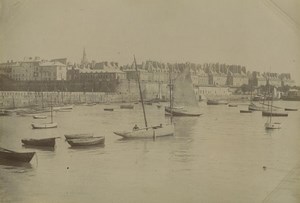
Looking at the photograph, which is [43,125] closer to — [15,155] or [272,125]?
[15,155]

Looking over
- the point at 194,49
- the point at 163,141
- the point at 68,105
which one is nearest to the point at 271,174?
the point at 163,141

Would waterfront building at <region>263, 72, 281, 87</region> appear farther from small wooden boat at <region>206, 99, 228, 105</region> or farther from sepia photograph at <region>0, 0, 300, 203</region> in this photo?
small wooden boat at <region>206, 99, 228, 105</region>

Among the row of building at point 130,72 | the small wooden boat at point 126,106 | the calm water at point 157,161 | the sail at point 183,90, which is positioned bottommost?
the calm water at point 157,161

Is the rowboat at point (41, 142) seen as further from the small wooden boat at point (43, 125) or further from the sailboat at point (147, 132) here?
the sailboat at point (147, 132)

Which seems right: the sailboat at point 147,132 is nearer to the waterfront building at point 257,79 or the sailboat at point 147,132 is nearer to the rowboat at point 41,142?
the rowboat at point 41,142

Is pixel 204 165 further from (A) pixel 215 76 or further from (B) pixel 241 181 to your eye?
(A) pixel 215 76

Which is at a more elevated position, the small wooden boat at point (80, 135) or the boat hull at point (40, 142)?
the small wooden boat at point (80, 135)

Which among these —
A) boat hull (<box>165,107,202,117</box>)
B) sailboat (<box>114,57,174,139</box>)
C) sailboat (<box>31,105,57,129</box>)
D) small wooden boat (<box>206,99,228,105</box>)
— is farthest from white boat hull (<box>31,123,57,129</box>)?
small wooden boat (<box>206,99,228,105</box>)

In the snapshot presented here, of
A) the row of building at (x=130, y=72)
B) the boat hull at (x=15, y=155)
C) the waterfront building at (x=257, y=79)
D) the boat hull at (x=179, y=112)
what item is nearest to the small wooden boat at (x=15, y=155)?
the boat hull at (x=15, y=155)
